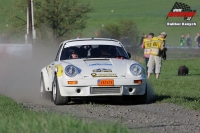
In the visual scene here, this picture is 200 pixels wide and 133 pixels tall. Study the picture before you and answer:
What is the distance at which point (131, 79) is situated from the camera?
13.6m

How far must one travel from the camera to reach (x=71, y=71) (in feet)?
44.6

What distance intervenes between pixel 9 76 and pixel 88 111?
9260mm

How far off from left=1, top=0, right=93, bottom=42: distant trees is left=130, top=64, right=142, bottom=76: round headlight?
131 feet

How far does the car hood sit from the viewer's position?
44.3 ft

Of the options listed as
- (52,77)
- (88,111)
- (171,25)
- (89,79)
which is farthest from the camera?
(171,25)

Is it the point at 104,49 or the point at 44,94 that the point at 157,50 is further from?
the point at 104,49

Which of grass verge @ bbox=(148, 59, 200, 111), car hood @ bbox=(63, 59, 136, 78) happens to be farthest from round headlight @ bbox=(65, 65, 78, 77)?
grass verge @ bbox=(148, 59, 200, 111)

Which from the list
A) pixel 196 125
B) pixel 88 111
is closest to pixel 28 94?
pixel 88 111

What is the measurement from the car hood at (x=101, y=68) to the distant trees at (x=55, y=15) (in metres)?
39.7

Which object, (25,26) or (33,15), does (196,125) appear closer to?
(33,15)

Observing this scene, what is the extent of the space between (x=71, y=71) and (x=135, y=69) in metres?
1.27
